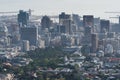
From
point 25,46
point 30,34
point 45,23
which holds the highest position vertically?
point 45,23

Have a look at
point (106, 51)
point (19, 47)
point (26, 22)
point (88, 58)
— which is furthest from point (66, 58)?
point (26, 22)

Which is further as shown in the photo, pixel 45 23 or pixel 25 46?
pixel 45 23

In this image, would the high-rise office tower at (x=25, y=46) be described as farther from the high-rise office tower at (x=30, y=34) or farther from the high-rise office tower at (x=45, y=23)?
the high-rise office tower at (x=45, y=23)

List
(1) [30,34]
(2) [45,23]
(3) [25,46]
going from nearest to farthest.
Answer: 1. (3) [25,46]
2. (1) [30,34]
3. (2) [45,23]

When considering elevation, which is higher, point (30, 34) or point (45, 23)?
point (45, 23)

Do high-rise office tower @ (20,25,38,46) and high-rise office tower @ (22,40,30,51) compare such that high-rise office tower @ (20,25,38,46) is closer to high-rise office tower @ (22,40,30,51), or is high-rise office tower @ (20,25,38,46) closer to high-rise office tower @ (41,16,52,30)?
high-rise office tower @ (22,40,30,51)

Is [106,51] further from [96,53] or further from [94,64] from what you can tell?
[94,64]

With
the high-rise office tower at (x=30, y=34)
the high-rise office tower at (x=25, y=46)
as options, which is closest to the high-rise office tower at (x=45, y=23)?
the high-rise office tower at (x=30, y=34)

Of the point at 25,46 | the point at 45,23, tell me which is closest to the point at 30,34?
the point at 25,46

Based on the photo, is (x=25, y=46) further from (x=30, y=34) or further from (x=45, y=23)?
(x=45, y=23)

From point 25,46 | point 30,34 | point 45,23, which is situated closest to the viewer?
point 25,46

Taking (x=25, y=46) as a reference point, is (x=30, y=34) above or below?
above

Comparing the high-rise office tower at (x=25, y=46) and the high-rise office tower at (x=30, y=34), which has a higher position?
the high-rise office tower at (x=30, y=34)
